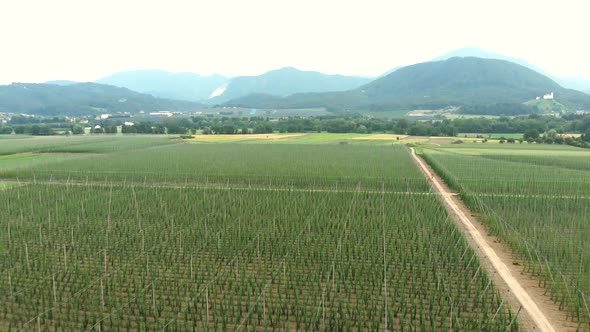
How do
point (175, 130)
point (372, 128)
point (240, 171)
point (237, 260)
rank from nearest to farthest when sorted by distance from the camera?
point (237, 260) → point (240, 171) → point (175, 130) → point (372, 128)

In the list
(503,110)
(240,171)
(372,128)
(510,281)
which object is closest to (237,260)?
(510,281)

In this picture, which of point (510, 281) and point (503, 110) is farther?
point (503, 110)

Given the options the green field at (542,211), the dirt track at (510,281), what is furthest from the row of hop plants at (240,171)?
the dirt track at (510,281)

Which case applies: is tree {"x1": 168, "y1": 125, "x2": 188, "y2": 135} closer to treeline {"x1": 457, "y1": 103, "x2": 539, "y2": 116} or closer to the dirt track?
the dirt track

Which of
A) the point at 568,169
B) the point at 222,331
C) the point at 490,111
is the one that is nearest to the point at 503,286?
the point at 222,331

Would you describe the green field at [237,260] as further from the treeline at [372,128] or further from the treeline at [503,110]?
the treeline at [503,110]


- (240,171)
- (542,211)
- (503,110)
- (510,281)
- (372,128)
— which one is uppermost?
(503,110)

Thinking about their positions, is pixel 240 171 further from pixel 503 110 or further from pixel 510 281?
pixel 503 110
